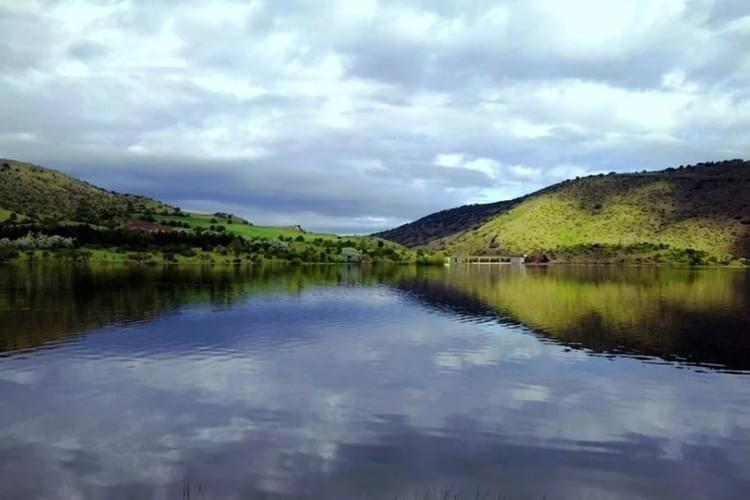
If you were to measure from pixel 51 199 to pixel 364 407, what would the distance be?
575 ft

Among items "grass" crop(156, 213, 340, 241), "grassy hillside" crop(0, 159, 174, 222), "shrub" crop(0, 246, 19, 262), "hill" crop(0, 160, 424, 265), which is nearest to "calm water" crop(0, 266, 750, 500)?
"shrub" crop(0, 246, 19, 262)

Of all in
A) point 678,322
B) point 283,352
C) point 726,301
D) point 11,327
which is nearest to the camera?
point 283,352

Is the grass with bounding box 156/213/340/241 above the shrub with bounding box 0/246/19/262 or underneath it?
above

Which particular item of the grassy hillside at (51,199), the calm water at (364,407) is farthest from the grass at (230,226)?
the calm water at (364,407)

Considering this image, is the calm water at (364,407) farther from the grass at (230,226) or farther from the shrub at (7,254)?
the grass at (230,226)

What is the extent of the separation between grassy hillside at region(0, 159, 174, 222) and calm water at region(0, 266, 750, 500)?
400 ft

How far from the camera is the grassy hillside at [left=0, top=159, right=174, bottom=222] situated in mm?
164375

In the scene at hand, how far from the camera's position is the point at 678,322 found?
5394 centimetres

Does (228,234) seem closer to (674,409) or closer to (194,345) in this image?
(194,345)

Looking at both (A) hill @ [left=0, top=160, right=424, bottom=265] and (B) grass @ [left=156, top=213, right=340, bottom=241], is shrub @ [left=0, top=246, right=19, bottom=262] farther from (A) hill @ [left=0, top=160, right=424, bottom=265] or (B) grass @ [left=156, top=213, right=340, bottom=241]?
(B) grass @ [left=156, top=213, right=340, bottom=241]

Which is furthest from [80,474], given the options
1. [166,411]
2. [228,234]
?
[228,234]

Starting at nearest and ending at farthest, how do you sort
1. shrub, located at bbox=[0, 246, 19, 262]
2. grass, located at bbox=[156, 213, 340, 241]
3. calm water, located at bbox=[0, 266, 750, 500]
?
1. calm water, located at bbox=[0, 266, 750, 500]
2. shrub, located at bbox=[0, 246, 19, 262]
3. grass, located at bbox=[156, 213, 340, 241]

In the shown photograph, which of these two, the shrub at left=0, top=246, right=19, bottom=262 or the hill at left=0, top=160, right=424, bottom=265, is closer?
the shrub at left=0, top=246, right=19, bottom=262

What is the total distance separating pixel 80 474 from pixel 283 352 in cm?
1998
